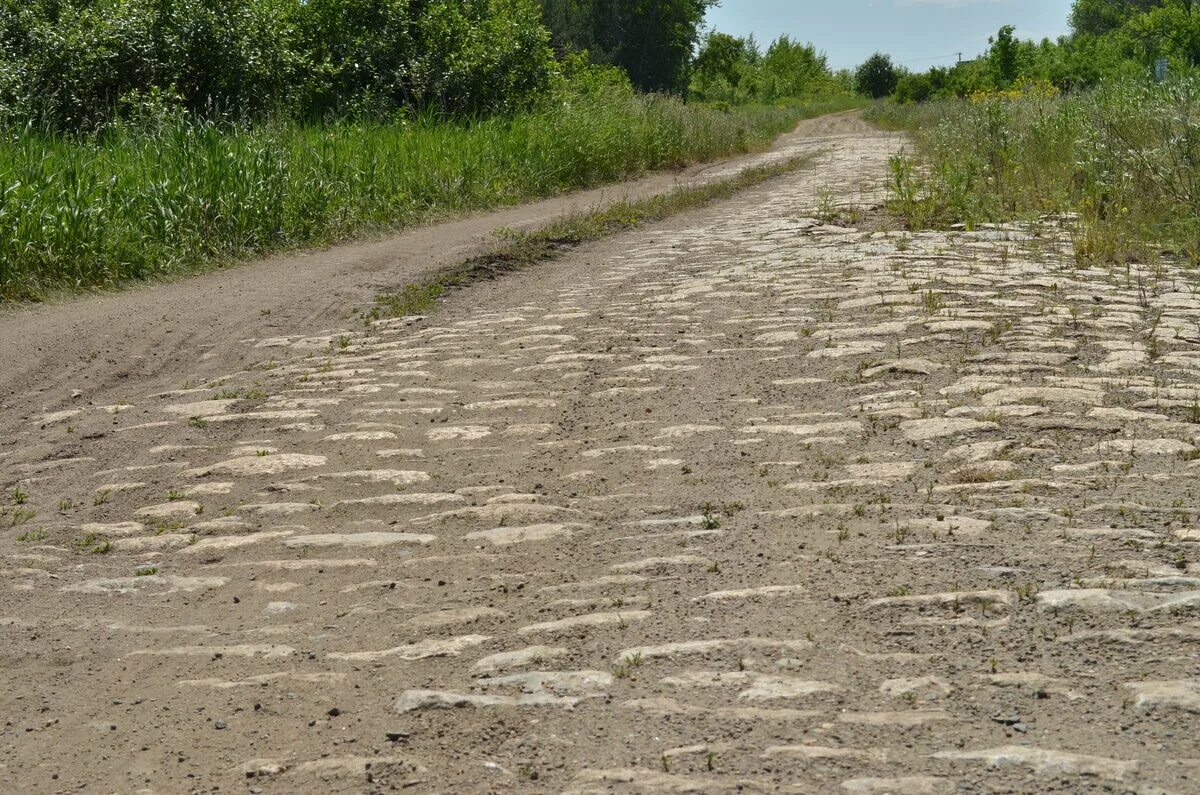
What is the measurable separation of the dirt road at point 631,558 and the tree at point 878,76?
7111 centimetres

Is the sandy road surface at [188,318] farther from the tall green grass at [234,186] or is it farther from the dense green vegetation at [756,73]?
the dense green vegetation at [756,73]

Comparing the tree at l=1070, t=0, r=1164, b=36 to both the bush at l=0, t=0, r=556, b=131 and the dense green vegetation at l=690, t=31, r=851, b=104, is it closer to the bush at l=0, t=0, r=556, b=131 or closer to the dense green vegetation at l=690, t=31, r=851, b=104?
the dense green vegetation at l=690, t=31, r=851, b=104

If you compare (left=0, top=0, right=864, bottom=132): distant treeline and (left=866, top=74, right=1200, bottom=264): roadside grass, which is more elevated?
(left=0, top=0, right=864, bottom=132): distant treeline

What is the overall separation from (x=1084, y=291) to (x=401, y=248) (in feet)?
19.5

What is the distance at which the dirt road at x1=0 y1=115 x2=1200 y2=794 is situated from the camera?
2.80 m

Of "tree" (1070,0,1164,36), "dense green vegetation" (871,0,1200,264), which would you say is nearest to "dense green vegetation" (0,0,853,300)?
"dense green vegetation" (871,0,1200,264)

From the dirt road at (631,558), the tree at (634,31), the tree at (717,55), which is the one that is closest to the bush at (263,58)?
the dirt road at (631,558)

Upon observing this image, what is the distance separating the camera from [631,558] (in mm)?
3969

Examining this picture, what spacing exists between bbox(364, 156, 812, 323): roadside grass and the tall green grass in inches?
70.4

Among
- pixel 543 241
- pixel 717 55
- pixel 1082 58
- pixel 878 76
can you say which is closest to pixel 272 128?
pixel 543 241

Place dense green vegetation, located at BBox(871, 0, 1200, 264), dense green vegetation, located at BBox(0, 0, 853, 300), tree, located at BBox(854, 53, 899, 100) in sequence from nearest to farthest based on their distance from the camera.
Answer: dense green vegetation, located at BBox(871, 0, 1200, 264)
dense green vegetation, located at BBox(0, 0, 853, 300)
tree, located at BBox(854, 53, 899, 100)

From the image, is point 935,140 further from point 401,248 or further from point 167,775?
point 167,775

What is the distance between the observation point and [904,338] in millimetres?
6551

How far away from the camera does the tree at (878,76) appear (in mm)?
75062
